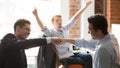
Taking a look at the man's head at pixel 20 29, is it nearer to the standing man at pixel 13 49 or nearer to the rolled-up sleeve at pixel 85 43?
the standing man at pixel 13 49

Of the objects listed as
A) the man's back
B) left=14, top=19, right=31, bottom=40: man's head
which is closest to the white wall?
left=14, top=19, right=31, bottom=40: man's head

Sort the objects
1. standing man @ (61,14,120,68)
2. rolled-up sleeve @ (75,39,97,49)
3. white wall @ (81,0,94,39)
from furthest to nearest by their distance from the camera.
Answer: white wall @ (81,0,94,39) → rolled-up sleeve @ (75,39,97,49) → standing man @ (61,14,120,68)

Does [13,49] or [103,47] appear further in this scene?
[13,49]

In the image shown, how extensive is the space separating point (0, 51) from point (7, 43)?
11cm

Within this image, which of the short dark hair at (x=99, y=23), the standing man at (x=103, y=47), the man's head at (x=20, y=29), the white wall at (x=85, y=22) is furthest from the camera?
the white wall at (x=85, y=22)

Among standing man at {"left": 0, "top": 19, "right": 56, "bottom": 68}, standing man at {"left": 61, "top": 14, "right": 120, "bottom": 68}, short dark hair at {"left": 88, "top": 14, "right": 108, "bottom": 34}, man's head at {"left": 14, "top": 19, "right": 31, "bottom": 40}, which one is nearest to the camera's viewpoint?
standing man at {"left": 61, "top": 14, "right": 120, "bottom": 68}

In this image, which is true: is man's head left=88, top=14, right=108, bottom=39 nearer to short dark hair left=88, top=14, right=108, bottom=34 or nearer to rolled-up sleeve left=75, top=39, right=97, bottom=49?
short dark hair left=88, top=14, right=108, bottom=34

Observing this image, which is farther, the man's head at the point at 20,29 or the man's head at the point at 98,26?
the man's head at the point at 20,29

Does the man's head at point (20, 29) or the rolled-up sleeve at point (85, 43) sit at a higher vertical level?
the man's head at point (20, 29)

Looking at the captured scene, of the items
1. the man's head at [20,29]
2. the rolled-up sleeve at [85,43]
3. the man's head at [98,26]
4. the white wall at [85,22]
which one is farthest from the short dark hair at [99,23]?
the white wall at [85,22]

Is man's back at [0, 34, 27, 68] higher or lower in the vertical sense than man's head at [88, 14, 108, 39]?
lower

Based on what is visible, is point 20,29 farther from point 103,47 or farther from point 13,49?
point 103,47

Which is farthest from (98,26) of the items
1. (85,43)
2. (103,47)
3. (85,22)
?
(85,22)

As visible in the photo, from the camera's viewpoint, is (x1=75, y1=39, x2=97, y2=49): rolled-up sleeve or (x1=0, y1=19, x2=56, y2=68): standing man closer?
(x1=0, y1=19, x2=56, y2=68): standing man
